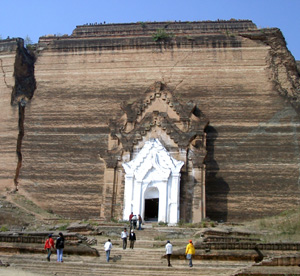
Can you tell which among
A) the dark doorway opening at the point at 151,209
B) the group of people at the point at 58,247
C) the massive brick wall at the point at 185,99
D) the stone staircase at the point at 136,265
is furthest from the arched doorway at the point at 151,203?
the group of people at the point at 58,247

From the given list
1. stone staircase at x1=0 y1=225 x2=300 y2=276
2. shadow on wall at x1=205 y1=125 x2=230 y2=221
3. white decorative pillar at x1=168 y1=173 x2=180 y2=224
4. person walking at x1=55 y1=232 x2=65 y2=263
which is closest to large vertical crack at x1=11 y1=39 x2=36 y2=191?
white decorative pillar at x1=168 y1=173 x2=180 y2=224

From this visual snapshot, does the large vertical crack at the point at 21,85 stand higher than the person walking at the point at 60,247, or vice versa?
the large vertical crack at the point at 21,85

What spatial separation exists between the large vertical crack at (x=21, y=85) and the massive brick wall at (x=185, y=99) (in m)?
0.42

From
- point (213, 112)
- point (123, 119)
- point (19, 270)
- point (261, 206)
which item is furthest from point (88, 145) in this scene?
point (19, 270)

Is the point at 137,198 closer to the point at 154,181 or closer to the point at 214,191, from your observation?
the point at 154,181

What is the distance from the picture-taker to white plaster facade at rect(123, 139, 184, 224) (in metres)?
23.4

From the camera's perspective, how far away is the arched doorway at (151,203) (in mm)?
24484

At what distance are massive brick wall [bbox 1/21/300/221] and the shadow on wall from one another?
0.05 m

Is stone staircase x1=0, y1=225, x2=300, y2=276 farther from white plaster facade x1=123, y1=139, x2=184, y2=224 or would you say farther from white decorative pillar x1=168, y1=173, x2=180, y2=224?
white plaster facade x1=123, y1=139, x2=184, y2=224

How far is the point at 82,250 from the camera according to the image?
16234 mm

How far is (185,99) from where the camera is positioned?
1070 inches

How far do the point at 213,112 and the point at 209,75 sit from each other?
231 cm

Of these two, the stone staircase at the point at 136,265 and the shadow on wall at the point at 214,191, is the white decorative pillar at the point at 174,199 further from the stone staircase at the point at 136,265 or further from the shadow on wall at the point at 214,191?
the stone staircase at the point at 136,265

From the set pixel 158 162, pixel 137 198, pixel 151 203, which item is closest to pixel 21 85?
pixel 151 203
